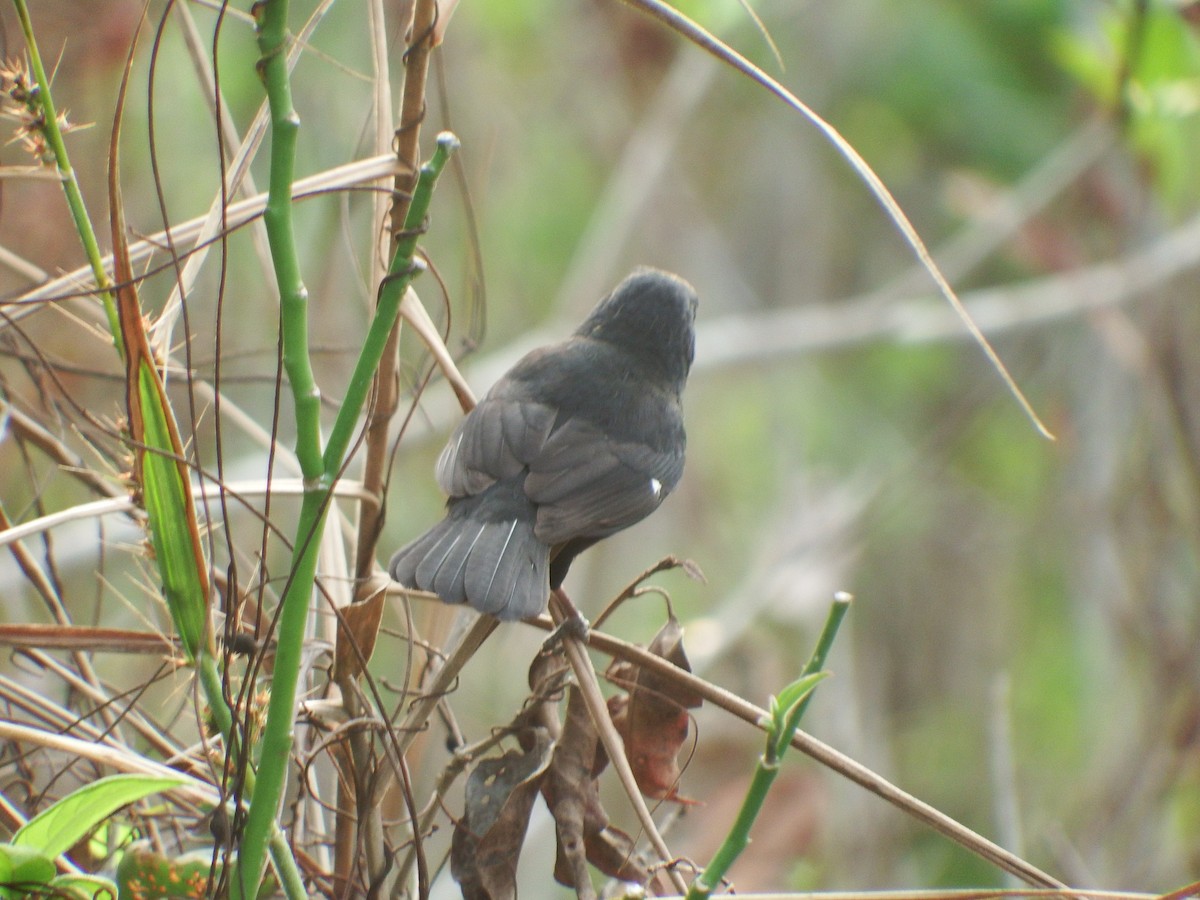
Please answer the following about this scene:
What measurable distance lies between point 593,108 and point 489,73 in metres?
0.96

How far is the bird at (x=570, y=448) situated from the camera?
A: 7.87 feet

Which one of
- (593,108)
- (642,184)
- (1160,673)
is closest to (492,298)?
(593,108)

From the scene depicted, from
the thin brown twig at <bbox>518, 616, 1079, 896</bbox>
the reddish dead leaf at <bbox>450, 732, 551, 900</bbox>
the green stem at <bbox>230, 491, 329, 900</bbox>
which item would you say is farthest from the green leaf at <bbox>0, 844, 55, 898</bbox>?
the thin brown twig at <bbox>518, 616, 1079, 896</bbox>

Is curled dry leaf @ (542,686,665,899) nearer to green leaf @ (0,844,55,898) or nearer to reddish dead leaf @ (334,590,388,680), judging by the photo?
reddish dead leaf @ (334,590,388,680)

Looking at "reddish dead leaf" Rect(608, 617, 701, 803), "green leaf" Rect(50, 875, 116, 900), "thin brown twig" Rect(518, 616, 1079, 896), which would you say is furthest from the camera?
"reddish dead leaf" Rect(608, 617, 701, 803)

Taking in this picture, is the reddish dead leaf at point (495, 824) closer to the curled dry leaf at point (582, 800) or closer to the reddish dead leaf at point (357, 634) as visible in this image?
the curled dry leaf at point (582, 800)

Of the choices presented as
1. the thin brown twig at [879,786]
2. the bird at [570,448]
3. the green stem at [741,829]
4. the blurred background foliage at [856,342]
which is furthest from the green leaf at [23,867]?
the blurred background foliage at [856,342]

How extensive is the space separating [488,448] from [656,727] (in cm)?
102

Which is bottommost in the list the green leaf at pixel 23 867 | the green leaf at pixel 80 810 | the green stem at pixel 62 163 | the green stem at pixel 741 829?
the green stem at pixel 741 829

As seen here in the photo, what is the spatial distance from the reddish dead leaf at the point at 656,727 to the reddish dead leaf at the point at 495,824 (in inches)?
7.3

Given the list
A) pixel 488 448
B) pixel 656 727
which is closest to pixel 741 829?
pixel 656 727

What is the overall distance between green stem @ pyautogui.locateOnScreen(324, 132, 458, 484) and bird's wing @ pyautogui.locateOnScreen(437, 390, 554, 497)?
1.29 m

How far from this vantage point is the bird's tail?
204cm

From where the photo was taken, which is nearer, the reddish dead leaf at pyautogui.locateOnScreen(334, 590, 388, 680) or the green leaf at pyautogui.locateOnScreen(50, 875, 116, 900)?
the green leaf at pyautogui.locateOnScreen(50, 875, 116, 900)
